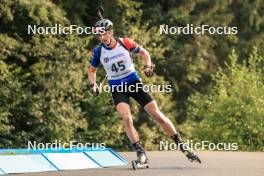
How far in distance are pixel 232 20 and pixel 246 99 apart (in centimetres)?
772

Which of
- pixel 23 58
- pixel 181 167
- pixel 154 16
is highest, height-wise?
pixel 154 16

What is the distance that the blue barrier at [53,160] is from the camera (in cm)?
992

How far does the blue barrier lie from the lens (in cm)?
992

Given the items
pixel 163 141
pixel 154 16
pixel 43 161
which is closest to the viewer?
pixel 43 161

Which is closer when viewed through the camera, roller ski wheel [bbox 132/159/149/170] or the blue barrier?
the blue barrier

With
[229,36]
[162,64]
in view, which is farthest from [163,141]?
[229,36]

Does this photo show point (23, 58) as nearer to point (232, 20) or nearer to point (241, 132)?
point (241, 132)

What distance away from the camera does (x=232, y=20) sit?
1045 inches

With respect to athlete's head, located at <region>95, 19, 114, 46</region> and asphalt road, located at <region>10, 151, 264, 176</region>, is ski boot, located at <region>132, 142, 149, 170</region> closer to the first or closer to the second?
asphalt road, located at <region>10, 151, 264, 176</region>

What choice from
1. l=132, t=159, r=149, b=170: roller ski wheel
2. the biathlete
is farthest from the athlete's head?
l=132, t=159, r=149, b=170: roller ski wheel

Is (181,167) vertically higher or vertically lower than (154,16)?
lower

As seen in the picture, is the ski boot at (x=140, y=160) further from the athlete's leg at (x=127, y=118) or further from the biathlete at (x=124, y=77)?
the athlete's leg at (x=127, y=118)

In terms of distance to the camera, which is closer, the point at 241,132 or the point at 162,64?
the point at 241,132

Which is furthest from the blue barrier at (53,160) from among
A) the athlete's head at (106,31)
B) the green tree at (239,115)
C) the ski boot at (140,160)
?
the green tree at (239,115)
